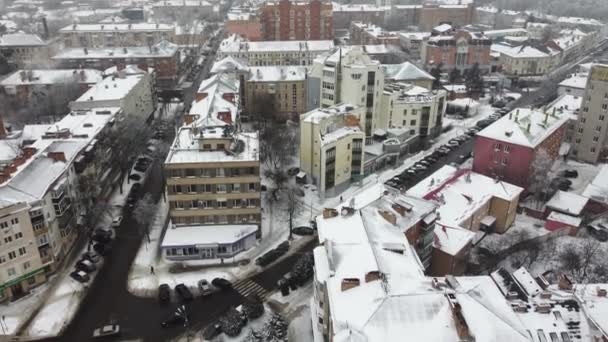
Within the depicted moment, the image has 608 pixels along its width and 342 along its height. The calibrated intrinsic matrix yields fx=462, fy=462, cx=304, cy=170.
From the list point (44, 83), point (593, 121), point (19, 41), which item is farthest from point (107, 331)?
point (19, 41)

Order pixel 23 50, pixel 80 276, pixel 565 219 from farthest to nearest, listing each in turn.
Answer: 1. pixel 23 50
2. pixel 565 219
3. pixel 80 276

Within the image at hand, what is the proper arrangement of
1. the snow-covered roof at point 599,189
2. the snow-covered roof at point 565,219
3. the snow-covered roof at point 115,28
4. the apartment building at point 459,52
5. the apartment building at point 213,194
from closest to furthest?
the apartment building at point 213,194 → the snow-covered roof at point 565,219 → the snow-covered roof at point 599,189 → the apartment building at point 459,52 → the snow-covered roof at point 115,28

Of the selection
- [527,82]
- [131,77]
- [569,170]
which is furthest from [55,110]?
[527,82]

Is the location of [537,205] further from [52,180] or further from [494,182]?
[52,180]

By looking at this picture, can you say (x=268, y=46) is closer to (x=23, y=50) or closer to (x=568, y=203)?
(x=23, y=50)

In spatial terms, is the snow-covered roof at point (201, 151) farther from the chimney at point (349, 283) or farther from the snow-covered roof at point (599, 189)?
the snow-covered roof at point (599, 189)

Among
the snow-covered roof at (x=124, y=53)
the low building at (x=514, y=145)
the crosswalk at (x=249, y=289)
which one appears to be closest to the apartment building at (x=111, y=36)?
the snow-covered roof at (x=124, y=53)

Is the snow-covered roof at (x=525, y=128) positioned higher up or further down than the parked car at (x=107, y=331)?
higher up
